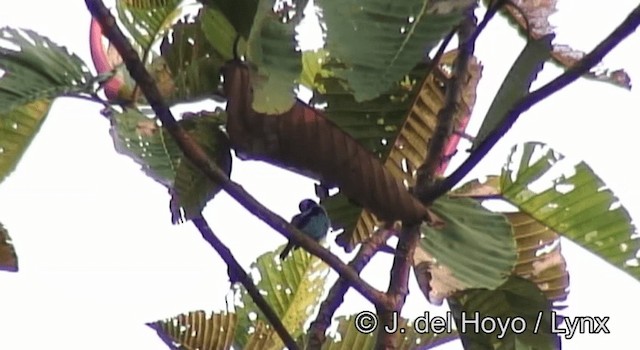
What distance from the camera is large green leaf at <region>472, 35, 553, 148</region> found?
561 mm

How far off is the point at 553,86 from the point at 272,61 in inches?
6.0

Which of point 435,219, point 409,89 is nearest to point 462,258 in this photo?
point 435,219

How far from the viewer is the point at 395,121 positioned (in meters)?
0.76

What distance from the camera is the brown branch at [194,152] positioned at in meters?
0.52

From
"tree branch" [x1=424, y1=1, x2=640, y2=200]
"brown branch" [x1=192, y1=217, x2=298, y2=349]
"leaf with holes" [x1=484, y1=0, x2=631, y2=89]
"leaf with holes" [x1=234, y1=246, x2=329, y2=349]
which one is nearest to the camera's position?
"tree branch" [x1=424, y1=1, x2=640, y2=200]

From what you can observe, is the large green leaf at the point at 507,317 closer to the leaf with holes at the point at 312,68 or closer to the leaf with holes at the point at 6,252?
the leaf with holes at the point at 312,68

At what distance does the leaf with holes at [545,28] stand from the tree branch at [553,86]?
17 cm

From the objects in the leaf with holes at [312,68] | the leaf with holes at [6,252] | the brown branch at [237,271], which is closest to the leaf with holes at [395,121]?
the leaf with holes at [312,68]

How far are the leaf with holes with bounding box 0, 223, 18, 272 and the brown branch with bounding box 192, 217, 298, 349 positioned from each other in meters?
0.14

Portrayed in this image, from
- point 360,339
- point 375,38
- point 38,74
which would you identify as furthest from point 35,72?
point 360,339

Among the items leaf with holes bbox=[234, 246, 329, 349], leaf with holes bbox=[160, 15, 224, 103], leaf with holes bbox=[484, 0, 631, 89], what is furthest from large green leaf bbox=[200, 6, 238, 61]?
leaf with holes bbox=[234, 246, 329, 349]

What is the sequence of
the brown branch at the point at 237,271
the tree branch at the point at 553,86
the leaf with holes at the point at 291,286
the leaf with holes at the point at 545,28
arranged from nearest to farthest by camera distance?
the tree branch at the point at 553,86 → the brown branch at the point at 237,271 → the leaf with holes at the point at 545,28 → the leaf with holes at the point at 291,286

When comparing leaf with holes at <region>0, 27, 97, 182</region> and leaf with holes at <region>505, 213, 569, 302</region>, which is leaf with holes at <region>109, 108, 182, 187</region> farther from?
leaf with holes at <region>505, 213, 569, 302</region>

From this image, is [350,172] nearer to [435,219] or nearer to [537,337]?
[435,219]
